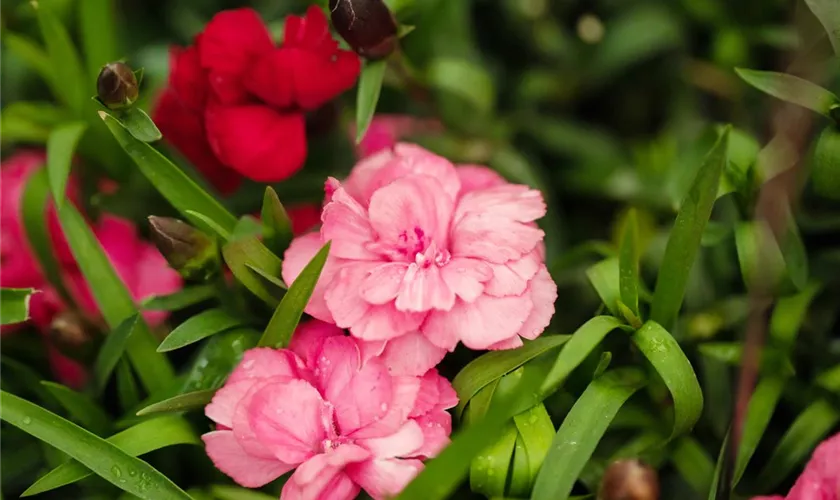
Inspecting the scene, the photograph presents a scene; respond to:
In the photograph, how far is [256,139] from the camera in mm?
720

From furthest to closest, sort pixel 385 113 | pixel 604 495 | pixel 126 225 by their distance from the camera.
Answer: pixel 385 113, pixel 126 225, pixel 604 495

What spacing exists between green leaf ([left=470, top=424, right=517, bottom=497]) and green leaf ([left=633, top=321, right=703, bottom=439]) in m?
0.12

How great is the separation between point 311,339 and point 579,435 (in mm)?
214

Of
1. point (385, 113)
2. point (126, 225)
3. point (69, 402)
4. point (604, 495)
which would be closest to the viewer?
point (604, 495)

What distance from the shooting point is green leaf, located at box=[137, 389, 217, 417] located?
0.63 m

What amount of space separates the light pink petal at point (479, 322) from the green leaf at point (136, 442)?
0.70 feet

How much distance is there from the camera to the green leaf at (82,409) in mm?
696

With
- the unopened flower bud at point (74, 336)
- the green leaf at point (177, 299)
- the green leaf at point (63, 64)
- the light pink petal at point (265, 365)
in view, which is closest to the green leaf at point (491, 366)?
the light pink petal at point (265, 365)

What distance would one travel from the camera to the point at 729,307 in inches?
30.8

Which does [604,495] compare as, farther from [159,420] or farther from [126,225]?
[126,225]

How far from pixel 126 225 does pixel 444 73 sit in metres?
0.38

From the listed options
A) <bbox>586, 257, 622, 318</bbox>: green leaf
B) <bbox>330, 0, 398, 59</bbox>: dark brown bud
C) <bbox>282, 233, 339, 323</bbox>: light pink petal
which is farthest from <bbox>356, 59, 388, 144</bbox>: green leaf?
<bbox>586, 257, 622, 318</bbox>: green leaf

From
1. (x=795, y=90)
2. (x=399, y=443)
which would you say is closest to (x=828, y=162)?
(x=795, y=90)

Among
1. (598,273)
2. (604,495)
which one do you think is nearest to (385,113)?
(598,273)
